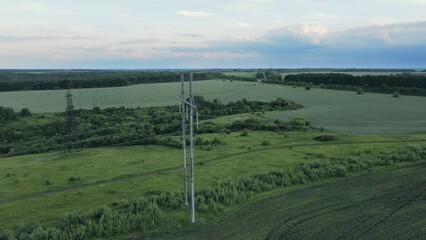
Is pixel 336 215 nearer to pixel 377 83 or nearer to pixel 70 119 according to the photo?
pixel 70 119

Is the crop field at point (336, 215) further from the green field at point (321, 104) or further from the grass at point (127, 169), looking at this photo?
the green field at point (321, 104)

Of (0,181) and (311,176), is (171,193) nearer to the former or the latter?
(311,176)

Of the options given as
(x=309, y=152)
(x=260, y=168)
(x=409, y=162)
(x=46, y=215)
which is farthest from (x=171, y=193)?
(x=409, y=162)

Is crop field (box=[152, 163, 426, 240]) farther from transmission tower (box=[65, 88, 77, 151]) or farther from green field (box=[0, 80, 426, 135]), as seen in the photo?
transmission tower (box=[65, 88, 77, 151])

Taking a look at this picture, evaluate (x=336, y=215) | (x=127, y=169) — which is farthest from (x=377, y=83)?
(x=336, y=215)

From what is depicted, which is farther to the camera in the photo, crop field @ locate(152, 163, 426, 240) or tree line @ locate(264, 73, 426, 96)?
tree line @ locate(264, 73, 426, 96)

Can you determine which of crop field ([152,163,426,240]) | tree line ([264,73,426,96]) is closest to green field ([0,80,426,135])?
tree line ([264,73,426,96])

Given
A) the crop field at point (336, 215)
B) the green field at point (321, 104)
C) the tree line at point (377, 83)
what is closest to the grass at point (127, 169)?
the crop field at point (336, 215)
